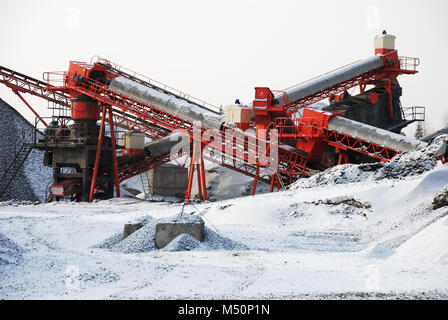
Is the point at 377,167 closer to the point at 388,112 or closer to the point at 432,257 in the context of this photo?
the point at 432,257

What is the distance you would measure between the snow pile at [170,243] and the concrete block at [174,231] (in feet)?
0.39

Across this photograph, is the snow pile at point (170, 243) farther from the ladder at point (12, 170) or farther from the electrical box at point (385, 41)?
the electrical box at point (385, 41)

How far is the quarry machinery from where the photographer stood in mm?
27234

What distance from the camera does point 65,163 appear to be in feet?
97.7

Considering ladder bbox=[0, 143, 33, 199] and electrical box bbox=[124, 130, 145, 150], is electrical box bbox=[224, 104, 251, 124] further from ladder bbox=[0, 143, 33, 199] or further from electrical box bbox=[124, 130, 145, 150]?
ladder bbox=[0, 143, 33, 199]

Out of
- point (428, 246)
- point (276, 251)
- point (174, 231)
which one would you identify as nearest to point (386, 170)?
point (276, 251)

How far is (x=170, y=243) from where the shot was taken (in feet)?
42.3

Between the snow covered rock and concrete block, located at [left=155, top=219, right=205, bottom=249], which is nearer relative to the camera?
concrete block, located at [left=155, top=219, right=205, bottom=249]

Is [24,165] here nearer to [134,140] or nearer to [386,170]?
[134,140]

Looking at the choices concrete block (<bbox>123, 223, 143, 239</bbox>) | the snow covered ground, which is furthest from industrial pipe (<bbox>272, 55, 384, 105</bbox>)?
concrete block (<bbox>123, 223, 143, 239</bbox>)

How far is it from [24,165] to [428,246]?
89.9ft

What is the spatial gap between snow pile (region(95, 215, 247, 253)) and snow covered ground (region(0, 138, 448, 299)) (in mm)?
151

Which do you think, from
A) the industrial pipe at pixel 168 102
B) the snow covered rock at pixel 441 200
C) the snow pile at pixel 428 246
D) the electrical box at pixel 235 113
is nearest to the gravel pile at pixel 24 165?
the industrial pipe at pixel 168 102
